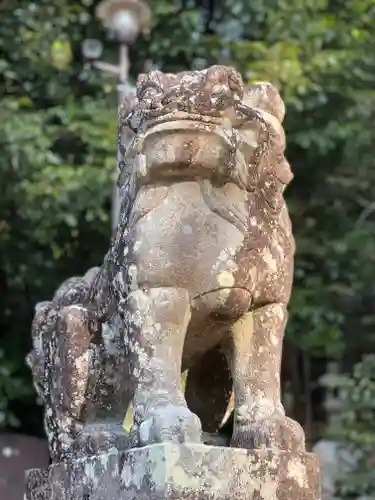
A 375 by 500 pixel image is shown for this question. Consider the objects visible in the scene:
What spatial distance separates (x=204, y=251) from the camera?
5.68ft

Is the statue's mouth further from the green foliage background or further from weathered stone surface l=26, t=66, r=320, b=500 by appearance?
the green foliage background

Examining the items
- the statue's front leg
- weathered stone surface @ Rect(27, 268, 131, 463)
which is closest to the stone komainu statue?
the statue's front leg

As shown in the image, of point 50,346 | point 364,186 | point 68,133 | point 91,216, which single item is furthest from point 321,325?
point 50,346

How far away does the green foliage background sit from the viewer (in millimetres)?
4453

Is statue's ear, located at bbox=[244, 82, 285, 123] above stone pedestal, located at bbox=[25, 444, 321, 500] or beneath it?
above

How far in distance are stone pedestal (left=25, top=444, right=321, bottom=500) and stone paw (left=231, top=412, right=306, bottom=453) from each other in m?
0.03

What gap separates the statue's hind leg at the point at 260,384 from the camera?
1.70m

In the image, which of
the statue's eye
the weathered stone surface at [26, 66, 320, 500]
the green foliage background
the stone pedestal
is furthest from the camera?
the green foliage background

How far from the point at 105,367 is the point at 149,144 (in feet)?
1.61

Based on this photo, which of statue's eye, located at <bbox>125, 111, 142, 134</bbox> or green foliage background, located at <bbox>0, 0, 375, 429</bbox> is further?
green foliage background, located at <bbox>0, 0, 375, 429</bbox>

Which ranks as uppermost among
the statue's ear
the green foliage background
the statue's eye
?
the green foliage background

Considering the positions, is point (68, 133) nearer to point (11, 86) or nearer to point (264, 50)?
point (11, 86)

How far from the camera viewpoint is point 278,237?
185cm

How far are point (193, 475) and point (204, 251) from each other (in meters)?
0.43
